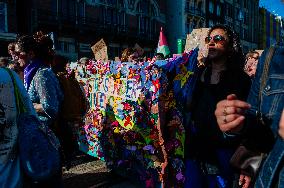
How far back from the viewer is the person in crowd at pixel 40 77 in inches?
111

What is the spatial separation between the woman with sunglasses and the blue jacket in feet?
3.14

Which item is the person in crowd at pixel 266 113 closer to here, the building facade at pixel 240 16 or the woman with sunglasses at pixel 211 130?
the woman with sunglasses at pixel 211 130

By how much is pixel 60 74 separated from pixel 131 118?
1.12 metres

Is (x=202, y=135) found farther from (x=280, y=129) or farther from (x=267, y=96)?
(x=280, y=129)

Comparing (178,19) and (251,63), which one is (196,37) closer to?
(251,63)

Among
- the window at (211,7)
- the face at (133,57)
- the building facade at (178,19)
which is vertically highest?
the window at (211,7)

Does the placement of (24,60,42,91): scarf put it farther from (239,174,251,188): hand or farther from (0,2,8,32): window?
(0,2,8,32): window

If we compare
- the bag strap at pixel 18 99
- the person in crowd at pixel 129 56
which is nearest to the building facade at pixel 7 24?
the person in crowd at pixel 129 56

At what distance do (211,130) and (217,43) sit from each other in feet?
2.33

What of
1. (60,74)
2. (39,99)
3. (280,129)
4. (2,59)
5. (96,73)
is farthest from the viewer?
(2,59)

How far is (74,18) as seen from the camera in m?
24.6

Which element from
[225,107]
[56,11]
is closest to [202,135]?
[225,107]

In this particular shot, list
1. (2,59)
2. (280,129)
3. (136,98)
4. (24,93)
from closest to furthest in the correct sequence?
(280,129)
(24,93)
(136,98)
(2,59)

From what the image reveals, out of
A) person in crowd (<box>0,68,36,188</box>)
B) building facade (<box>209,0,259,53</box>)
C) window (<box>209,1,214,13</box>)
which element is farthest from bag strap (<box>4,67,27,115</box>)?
window (<box>209,1,214,13</box>)
